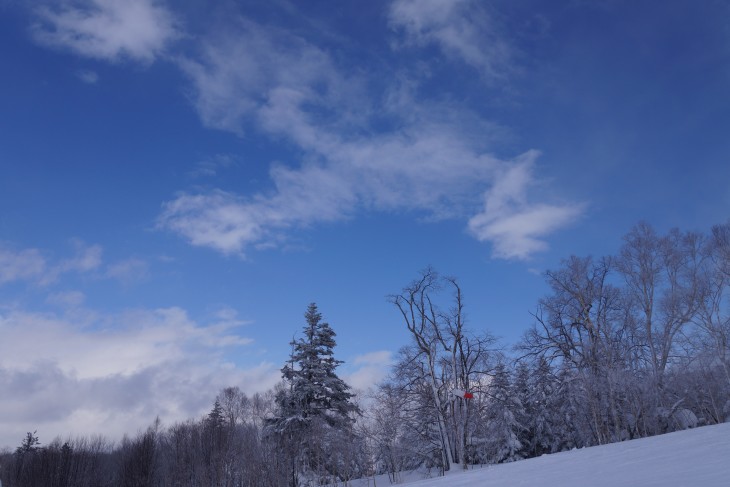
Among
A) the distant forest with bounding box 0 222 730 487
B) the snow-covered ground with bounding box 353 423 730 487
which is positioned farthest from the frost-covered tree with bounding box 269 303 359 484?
the snow-covered ground with bounding box 353 423 730 487

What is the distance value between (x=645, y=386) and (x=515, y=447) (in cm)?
1251

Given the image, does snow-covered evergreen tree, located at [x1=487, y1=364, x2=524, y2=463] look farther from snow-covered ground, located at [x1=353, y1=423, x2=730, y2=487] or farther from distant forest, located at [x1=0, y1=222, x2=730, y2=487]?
snow-covered ground, located at [x1=353, y1=423, x2=730, y2=487]

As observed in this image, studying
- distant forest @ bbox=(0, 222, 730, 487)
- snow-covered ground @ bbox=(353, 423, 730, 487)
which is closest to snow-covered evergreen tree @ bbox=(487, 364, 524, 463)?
distant forest @ bbox=(0, 222, 730, 487)

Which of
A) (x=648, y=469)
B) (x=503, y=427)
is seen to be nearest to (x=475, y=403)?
(x=503, y=427)

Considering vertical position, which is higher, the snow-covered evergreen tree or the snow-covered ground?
the snow-covered evergreen tree

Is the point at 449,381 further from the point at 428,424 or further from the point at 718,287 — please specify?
the point at 718,287

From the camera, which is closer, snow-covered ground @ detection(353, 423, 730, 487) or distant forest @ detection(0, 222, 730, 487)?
snow-covered ground @ detection(353, 423, 730, 487)

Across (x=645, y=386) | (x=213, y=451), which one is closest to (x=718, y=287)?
(x=645, y=386)

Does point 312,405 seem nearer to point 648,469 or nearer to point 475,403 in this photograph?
point 475,403

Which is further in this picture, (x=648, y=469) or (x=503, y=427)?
(x=503, y=427)

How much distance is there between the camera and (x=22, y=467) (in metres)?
39.8

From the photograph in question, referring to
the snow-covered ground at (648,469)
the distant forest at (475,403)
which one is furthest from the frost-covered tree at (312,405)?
the snow-covered ground at (648,469)

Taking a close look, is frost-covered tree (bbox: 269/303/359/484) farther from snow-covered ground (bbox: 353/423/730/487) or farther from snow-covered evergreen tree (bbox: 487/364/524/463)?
snow-covered ground (bbox: 353/423/730/487)

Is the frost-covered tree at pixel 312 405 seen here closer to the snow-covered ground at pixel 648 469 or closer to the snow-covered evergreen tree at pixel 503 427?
the snow-covered evergreen tree at pixel 503 427
